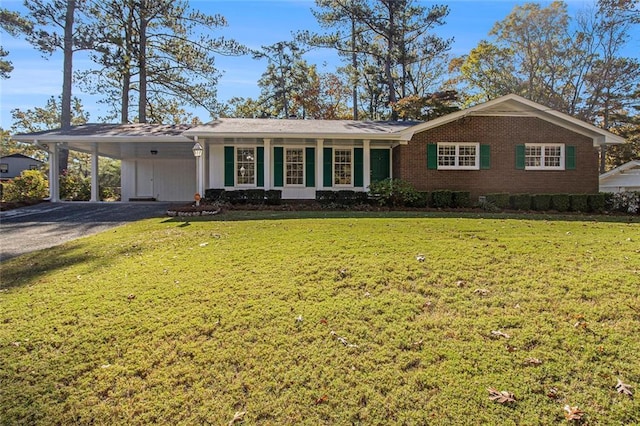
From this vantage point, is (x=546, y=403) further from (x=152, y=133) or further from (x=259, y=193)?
(x=152, y=133)

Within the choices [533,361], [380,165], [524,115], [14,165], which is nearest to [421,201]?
[380,165]

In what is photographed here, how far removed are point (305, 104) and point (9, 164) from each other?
93.4 ft

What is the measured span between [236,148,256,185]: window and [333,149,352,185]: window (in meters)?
3.39

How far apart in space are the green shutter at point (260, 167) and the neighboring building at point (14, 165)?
97.3ft

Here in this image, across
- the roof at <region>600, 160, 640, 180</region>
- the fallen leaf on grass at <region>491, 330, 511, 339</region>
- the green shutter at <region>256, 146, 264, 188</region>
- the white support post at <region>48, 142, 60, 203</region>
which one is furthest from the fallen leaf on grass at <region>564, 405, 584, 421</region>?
the roof at <region>600, 160, 640, 180</region>

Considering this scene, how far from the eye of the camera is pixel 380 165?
15539mm

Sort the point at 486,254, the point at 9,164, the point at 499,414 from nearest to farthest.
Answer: the point at 499,414
the point at 486,254
the point at 9,164

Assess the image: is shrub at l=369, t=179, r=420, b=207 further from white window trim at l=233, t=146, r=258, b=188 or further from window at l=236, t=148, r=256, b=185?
window at l=236, t=148, r=256, b=185

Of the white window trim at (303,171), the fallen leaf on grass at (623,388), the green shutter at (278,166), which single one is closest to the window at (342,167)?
the white window trim at (303,171)

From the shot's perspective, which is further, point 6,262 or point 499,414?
point 6,262

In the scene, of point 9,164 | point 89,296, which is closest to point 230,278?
point 89,296

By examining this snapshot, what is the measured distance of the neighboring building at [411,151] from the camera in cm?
1423

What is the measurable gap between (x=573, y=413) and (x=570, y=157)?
14.6m

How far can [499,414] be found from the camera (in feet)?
8.89
